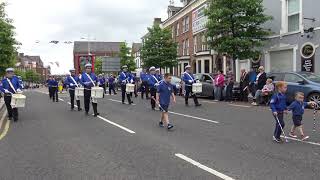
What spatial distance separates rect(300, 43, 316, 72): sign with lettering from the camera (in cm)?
2564

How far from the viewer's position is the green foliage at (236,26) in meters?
26.7

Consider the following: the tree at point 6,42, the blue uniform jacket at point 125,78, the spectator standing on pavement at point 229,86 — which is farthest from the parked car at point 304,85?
the tree at point 6,42

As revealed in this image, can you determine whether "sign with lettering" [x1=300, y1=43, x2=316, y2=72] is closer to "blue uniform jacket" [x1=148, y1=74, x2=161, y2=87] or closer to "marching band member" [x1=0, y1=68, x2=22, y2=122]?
"blue uniform jacket" [x1=148, y1=74, x2=161, y2=87]

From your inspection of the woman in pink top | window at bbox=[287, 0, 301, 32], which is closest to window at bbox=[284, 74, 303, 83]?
the woman in pink top

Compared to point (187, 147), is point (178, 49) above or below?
above

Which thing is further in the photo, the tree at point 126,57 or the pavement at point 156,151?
the tree at point 126,57

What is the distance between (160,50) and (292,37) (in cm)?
2146

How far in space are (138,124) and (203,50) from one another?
102 feet

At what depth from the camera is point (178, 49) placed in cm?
5369

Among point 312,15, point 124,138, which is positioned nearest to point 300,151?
point 124,138

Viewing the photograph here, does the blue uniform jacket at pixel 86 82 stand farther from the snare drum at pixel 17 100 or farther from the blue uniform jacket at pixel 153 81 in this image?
the blue uniform jacket at pixel 153 81

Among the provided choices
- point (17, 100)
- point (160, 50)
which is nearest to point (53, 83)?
point (17, 100)

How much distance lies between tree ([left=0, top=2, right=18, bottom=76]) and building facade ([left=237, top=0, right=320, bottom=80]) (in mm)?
17218

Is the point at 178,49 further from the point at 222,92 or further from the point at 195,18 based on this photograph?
the point at 222,92
